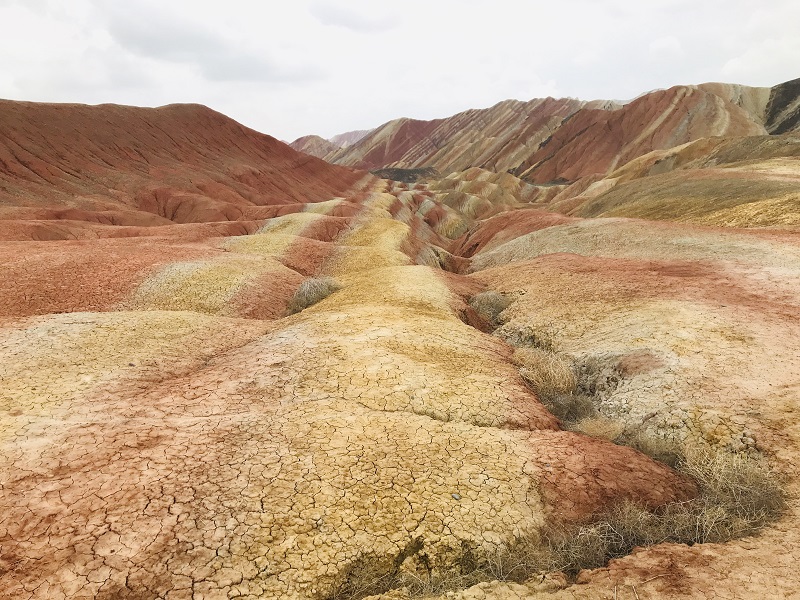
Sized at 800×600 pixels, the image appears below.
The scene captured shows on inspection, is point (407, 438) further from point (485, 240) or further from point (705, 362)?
point (485, 240)

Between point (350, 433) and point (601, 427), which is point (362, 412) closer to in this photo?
point (350, 433)

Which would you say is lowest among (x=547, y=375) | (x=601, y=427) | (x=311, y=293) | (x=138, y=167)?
(x=601, y=427)

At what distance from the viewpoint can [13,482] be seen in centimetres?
850

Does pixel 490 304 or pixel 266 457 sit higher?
pixel 490 304

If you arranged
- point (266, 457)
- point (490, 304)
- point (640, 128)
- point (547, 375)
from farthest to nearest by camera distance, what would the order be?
point (640, 128) < point (490, 304) < point (547, 375) < point (266, 457)

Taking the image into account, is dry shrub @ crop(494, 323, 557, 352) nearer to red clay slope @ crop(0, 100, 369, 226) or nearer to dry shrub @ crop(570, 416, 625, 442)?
dry shrub @ crop(570, 416, 625, 442)

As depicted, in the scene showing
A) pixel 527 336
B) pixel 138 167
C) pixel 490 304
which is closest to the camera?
pixel 527 336

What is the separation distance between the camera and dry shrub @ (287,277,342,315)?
23.5m

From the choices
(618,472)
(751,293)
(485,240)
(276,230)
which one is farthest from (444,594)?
(485,240)

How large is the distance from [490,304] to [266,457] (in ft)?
54.8

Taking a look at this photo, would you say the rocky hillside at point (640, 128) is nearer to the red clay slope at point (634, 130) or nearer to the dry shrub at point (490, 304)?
the red clay slope at point (634, 130)

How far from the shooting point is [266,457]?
32.2ft

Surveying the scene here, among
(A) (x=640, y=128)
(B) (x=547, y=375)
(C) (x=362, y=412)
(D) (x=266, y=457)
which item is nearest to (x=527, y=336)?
(B) (x=547, y=375)

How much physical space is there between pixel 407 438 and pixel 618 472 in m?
4.84
